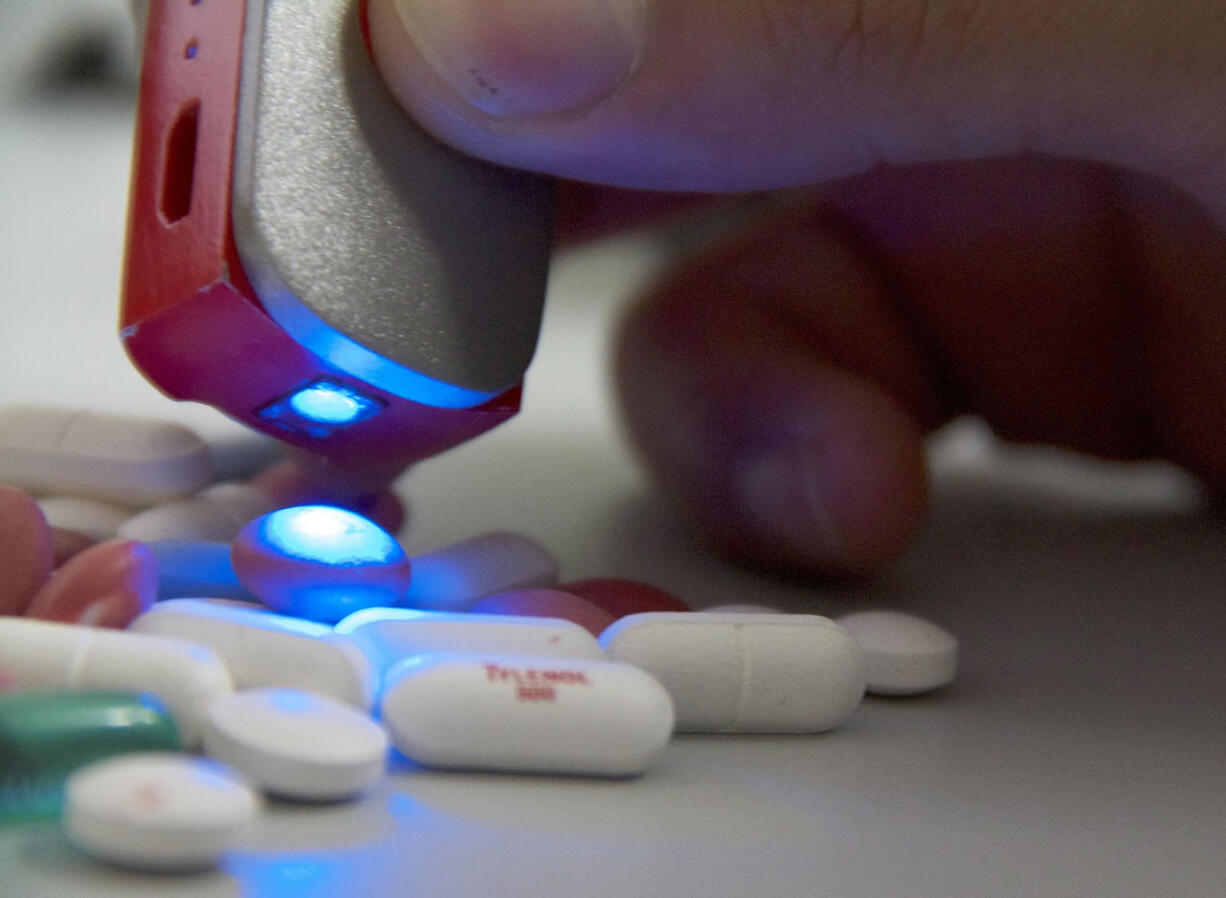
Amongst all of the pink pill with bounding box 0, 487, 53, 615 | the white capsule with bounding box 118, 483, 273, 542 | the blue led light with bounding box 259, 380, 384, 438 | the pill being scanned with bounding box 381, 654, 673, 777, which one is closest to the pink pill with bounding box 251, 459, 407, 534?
the white capsule with bounding box 118, 483, 273, 542

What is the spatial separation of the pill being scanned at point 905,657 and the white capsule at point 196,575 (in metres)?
0.36

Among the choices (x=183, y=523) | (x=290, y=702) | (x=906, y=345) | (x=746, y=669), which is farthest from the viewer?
(x=906, y=345)

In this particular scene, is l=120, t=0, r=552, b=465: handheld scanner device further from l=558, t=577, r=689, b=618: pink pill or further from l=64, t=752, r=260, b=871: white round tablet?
l=64, t=752, r=260, b=871: white round tablet

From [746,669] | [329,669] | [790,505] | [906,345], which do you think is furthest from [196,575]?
[906,345]

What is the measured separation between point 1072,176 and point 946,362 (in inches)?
9.9

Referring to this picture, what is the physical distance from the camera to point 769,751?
0.65 meters

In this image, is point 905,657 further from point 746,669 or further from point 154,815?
point 154,815

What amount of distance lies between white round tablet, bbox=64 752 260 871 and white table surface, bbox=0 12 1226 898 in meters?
0.01

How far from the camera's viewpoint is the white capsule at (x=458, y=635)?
2.15ft

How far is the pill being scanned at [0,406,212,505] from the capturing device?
94 centimetres

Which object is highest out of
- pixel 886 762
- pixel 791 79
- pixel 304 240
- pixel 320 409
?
pixel 791 79

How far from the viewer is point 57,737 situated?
0.50 metres

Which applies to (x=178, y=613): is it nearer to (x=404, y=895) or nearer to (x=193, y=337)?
(x=193, y=337)

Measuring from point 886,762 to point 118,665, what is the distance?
1.19 ft
